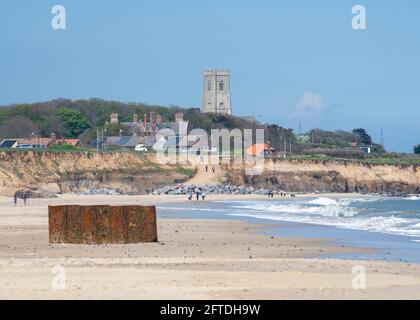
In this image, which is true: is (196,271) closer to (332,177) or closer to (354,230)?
(354,230)

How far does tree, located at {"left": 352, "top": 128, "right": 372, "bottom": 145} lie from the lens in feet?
467

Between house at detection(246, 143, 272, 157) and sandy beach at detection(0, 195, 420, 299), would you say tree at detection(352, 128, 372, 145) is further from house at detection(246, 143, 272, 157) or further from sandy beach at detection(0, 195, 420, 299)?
sandy beach at detection(0, 195, 420, 299)

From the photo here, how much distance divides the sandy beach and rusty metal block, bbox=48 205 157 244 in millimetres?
452

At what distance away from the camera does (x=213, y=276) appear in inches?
651

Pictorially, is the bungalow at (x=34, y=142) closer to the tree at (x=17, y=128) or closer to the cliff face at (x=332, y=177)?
the tree at (x=17, y=128)

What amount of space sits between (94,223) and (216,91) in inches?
4528

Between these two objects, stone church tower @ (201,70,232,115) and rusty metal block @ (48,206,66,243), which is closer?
rusty metal block @ (48,206,66,243)

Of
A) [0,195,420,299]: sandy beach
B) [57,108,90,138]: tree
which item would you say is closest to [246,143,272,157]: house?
Result: [57,108,90,138]: tree

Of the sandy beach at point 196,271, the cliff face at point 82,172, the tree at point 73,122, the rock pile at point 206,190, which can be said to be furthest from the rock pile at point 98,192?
the sandy beach at point 196,271

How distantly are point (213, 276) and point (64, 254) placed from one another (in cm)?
499

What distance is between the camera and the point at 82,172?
3098 inches
